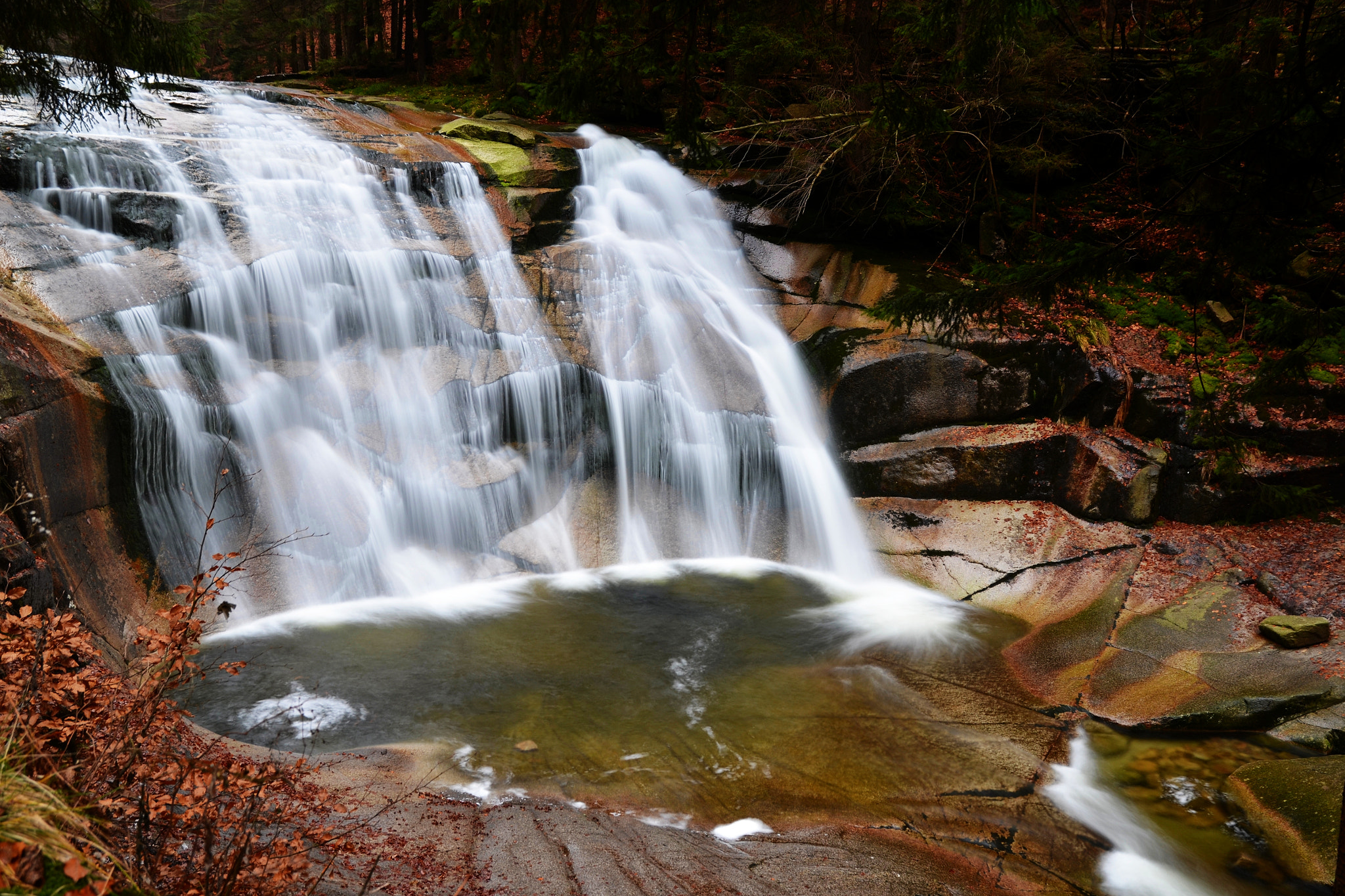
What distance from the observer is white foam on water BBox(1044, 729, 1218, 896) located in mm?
5344

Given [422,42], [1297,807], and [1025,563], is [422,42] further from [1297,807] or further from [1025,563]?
[1297,807]

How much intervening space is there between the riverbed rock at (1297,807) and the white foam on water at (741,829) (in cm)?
353

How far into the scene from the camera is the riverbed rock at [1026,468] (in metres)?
10.3

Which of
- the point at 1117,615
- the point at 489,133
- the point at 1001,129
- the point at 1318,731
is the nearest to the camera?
the point at 1318,731

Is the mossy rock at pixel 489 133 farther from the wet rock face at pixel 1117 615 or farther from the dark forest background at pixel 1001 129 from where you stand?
the wet rock face at pixel 1117 615

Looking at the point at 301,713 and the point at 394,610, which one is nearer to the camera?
the point at 301,713

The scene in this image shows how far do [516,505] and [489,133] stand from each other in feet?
25.4

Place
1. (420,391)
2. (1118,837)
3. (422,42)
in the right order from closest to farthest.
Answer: (1118,837) < (420,391) < (422,42)

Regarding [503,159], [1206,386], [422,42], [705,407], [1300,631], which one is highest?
[422,42]

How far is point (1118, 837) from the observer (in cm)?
578

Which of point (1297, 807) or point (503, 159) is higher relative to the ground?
point (503, 159)

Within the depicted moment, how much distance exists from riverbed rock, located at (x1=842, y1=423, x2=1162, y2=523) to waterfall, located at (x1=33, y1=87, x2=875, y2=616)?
0.98 metres

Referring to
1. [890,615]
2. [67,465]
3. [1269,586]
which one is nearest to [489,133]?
[67,465]

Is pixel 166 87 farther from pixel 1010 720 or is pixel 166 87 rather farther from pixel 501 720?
pixel 1010 720
